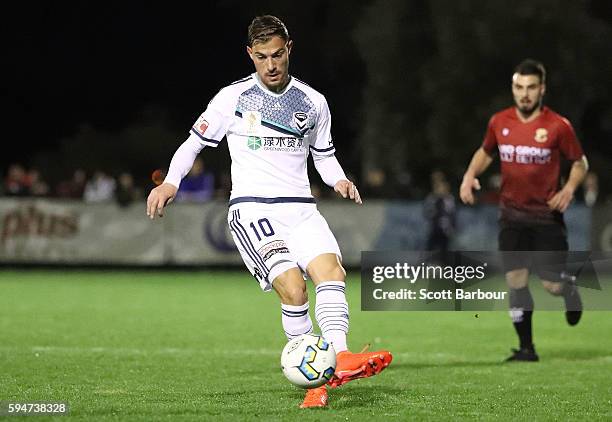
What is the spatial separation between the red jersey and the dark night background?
12.3 meters

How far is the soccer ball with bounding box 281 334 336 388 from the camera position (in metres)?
6.72

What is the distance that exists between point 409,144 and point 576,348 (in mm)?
30521

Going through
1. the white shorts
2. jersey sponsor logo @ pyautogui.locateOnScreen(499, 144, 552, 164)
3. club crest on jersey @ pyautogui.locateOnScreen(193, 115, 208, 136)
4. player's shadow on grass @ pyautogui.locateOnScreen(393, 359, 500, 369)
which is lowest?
player's shadow on grass @ pyautogui.locateOnScreen(393, 359, 500, 369)

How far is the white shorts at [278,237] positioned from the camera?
7.23m

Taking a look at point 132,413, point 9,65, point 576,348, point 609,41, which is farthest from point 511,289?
point 9,65

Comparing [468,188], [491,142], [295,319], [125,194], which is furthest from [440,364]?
[125,194]

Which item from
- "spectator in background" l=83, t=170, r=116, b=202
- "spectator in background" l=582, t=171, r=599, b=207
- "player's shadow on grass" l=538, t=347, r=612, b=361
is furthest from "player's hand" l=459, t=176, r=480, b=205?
"spectator in background" l=83, t=170, r=116, b=202

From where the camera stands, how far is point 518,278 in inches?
403

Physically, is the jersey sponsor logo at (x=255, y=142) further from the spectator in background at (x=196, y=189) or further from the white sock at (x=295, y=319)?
the spectator in background at (x=196, y=189)

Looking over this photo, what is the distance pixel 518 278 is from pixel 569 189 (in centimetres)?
89

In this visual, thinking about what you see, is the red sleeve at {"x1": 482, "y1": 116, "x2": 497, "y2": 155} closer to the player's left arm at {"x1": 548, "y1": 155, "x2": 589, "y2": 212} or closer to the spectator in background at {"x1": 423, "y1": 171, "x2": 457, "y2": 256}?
the player's left arm at {"x1": 548, "y1": 155, "x2": 589, "y2": 212}

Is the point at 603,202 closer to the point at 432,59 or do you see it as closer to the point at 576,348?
the point at 576,348

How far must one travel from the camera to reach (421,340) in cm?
1143

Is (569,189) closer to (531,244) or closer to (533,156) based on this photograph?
(533,156)
